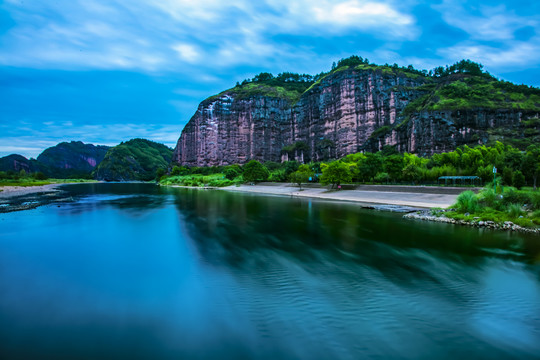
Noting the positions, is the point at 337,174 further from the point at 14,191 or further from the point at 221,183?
the point at 14,191

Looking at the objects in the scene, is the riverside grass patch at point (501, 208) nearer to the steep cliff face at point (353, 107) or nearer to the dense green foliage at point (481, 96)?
the dense green foliage at point (481, 96)

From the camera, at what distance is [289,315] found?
7297mm

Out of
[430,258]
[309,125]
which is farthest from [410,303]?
[309,125]

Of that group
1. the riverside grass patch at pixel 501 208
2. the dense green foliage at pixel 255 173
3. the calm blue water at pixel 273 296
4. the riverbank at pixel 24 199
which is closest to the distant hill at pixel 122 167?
the dense green foliage at pixel 255 173

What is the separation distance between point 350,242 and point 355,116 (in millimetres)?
98800

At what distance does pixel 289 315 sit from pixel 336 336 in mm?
1384

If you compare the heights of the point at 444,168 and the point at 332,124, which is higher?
the point at 332,124

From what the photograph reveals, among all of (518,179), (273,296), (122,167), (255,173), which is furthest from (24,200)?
(122,167)

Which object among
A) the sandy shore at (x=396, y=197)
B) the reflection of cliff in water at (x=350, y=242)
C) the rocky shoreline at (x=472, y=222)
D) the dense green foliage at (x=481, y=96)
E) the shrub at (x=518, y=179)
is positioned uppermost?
the dense green foliage at (x=481, y=96)

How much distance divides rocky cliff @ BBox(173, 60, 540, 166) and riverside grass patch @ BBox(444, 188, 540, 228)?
191 ft

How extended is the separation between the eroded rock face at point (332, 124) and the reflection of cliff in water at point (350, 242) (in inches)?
2538

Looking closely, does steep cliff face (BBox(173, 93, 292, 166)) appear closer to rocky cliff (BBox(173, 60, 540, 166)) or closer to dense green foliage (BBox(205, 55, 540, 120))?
rocky cliff (BBox(173, 60, 540, 166))

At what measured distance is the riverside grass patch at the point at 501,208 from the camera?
1762 centimetres

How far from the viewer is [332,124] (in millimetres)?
112938
